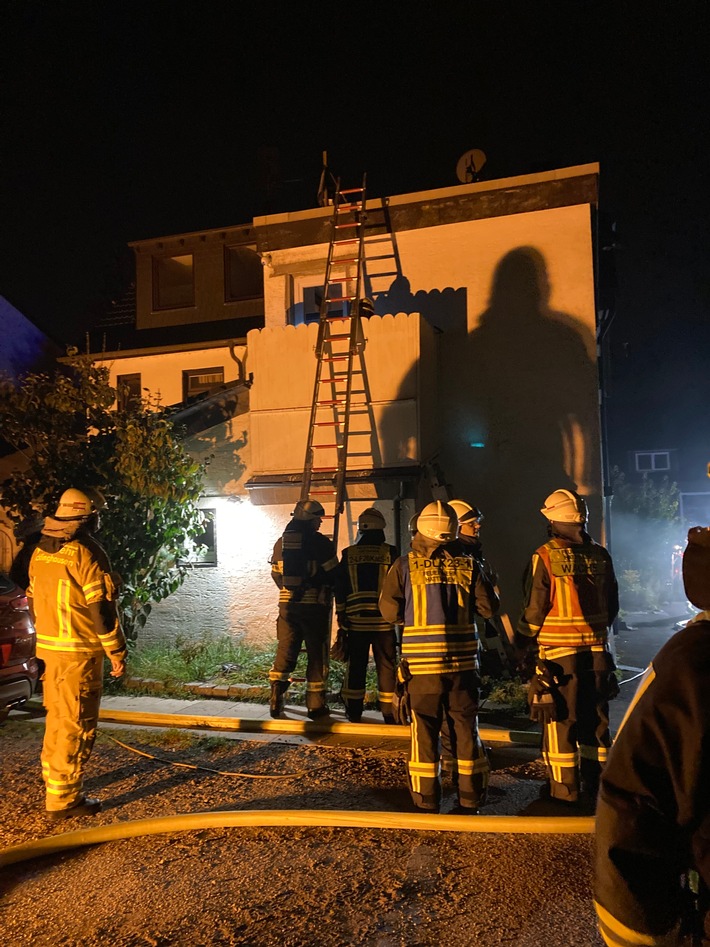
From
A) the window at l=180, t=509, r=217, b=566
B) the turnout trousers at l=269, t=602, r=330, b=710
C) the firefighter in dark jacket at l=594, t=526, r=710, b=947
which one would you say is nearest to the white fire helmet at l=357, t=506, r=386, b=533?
the turnout trousers at l=269, t=602, r=330, b=710

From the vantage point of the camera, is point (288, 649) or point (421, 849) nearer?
point (421, 849)

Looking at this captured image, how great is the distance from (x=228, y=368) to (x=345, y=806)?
32.3 feet

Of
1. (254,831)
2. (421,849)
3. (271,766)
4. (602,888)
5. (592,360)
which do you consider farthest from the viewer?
(592,360)

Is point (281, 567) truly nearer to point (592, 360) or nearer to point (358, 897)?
point (358, 897)

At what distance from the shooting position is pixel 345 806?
463 cm

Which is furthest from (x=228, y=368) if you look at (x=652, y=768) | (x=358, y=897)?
(x=652, y=768)

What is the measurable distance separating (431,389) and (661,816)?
8211 mm

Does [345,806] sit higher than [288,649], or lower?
lower

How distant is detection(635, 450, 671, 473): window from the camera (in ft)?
119

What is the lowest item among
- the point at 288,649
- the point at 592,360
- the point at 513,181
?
the point at 288,649

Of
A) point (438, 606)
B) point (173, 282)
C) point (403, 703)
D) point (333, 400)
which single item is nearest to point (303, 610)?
point (403, 703)

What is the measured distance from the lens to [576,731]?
455cm

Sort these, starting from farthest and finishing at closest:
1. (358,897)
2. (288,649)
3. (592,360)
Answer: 1. (592,360)
2. (288,649)
3. (358,897)

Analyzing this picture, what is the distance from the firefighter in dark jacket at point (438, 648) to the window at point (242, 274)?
1091 cm
